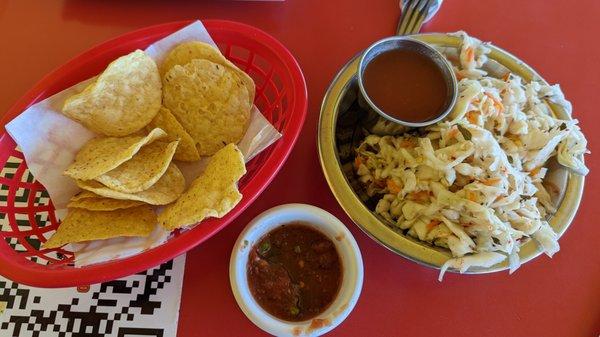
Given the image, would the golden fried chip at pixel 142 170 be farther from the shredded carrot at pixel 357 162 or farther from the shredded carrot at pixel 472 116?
the shredded carrot at pixel 472 116

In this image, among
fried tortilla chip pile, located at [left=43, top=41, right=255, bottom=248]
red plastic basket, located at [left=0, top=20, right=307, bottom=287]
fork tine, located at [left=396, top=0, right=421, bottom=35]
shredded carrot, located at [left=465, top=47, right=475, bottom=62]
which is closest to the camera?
red plastic basket, located at [left=0, top=20, right=307, bottom=287]

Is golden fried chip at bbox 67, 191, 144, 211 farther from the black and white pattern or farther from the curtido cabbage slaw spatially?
the curtido cabbage slaw

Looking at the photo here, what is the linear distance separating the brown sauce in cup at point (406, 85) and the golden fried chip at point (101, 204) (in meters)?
0.67

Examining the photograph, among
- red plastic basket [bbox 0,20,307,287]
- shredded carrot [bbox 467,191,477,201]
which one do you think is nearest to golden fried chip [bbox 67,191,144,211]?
red plastic basket [bbox 0,20,307,287]

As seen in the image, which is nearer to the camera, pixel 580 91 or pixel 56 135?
pixel 56 135

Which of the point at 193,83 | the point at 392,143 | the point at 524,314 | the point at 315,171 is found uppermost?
the point at 193,83

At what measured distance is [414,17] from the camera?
139 cm

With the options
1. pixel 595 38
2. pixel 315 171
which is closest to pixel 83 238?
pixel 315 171

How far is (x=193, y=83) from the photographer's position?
1.14 metres

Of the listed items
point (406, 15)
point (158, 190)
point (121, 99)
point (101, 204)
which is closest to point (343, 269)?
point (158, 190)

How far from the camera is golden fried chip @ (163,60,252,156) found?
115 centimetres

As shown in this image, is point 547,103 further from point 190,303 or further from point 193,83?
point 190,303

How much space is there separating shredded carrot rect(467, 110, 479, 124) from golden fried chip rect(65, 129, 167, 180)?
0.79 meters

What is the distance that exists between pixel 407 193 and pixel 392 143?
145 millimetres
